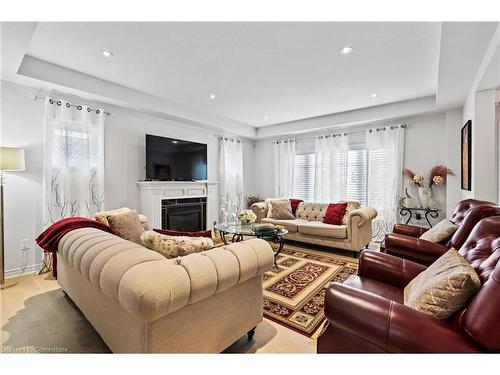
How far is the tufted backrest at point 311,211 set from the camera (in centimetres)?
461

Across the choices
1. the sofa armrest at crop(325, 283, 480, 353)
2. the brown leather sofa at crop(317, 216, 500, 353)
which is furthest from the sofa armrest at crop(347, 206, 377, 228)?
the sofa armrest at crop(325, 283, 480, 353)

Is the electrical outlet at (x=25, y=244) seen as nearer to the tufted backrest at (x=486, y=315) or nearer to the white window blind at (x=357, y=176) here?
the tufted backrest at (x=486, y=315)

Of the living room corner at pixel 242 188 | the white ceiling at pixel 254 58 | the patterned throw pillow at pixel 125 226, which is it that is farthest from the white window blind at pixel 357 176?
the patterned throw pillow at pixel 125 226

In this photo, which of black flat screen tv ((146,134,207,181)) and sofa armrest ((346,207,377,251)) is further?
black flat screen tv ((146,134,207,181))

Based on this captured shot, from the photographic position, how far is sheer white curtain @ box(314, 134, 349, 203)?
201 inches

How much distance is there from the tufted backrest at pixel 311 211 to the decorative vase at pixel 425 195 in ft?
5.34

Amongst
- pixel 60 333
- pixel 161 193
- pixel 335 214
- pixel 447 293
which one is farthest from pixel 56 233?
pixel 335 214

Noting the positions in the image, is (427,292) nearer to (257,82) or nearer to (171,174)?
(257,82)

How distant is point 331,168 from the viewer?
17.3ft

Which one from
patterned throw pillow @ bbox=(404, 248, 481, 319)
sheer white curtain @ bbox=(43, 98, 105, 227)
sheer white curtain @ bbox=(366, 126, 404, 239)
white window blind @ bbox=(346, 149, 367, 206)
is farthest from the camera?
white window blind @ bbox=(346, 149, 367, 206)

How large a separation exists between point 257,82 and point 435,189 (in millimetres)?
3632

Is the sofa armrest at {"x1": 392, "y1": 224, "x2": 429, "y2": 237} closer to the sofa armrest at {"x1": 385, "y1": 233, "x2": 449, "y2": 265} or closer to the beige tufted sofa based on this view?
the sofa armrest at {"x1": 385, "y1": 233, "x2": 449, "y2": 265}

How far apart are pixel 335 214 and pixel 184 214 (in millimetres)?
2773

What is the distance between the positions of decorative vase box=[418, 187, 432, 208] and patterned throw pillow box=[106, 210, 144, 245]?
457 cm
